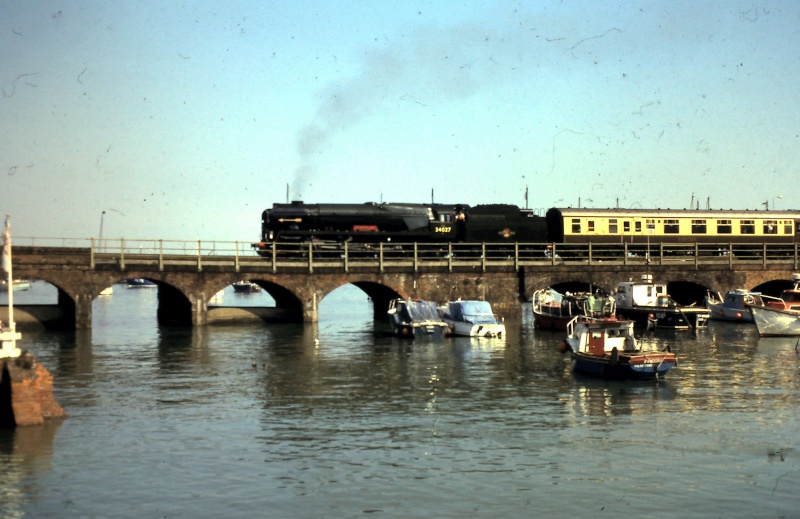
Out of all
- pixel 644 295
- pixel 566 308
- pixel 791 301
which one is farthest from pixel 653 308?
pixel 791 301

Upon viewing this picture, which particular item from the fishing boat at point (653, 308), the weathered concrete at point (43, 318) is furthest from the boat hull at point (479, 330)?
the weathered concrete at point (43, 318)

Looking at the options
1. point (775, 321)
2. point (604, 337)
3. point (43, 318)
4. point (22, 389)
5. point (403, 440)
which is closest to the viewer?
point (22, 389)

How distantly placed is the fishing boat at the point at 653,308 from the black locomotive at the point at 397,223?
998 centimetres

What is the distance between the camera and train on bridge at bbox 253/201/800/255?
6625cm

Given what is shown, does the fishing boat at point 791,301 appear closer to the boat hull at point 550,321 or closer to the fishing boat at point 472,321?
the boat hull at point 550,321

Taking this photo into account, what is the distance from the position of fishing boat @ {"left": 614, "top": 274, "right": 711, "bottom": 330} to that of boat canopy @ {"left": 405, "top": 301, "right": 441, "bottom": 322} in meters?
13.8

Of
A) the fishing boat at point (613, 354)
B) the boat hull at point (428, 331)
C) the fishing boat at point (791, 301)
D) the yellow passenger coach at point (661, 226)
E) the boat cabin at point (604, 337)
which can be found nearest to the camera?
the fishing boat at point (613, 354)

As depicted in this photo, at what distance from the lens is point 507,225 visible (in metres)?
71.5

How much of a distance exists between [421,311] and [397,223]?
12.4m

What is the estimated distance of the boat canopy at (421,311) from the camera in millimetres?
56978

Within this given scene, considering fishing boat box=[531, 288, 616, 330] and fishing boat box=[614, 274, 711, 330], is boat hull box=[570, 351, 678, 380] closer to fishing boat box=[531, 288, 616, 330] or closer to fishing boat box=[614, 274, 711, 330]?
fishing boat box=[531, 288, 616, 330]

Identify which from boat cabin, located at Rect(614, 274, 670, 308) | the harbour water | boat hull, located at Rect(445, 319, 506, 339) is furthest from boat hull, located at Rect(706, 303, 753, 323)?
the harbour water

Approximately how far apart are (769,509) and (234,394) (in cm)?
2079

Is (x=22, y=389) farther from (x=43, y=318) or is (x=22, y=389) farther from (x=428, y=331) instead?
(x=43, y=318)
